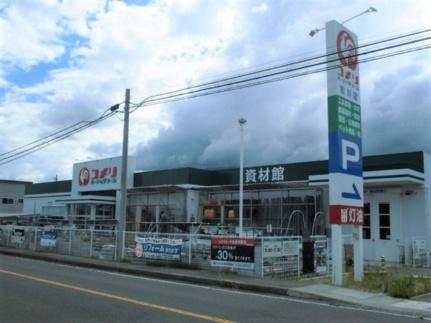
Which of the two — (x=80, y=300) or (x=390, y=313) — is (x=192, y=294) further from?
(x=390, y=313)

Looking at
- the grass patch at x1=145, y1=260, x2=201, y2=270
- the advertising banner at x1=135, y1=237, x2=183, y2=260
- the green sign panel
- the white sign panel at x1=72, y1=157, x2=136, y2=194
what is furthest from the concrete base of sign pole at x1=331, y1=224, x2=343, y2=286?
the white sign panel at x1=72, y1=157, x2=136, y2=194

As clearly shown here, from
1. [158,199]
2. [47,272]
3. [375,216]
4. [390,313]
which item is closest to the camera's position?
[390,313]

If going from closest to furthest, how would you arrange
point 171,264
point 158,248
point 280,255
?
point 280,255, point 171,264, point 158,248

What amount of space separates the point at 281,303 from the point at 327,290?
2.22m

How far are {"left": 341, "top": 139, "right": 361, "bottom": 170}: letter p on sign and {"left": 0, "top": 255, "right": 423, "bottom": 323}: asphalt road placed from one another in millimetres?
4728

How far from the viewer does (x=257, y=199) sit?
3484 centimetres

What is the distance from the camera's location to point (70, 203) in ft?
154

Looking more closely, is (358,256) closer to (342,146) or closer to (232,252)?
(342,146)

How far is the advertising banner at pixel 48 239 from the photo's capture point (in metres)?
26.6

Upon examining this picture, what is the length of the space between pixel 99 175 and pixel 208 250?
2815cm

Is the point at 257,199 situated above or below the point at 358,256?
above

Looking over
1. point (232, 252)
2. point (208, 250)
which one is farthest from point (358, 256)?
point (208, 250)

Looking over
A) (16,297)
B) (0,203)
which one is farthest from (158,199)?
(0,203)

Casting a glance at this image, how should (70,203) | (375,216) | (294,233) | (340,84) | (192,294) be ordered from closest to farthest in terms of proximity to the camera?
1. (192,294)
2. (340,84)
3. (375,216)
4. (294,233)
5. (70,203)
